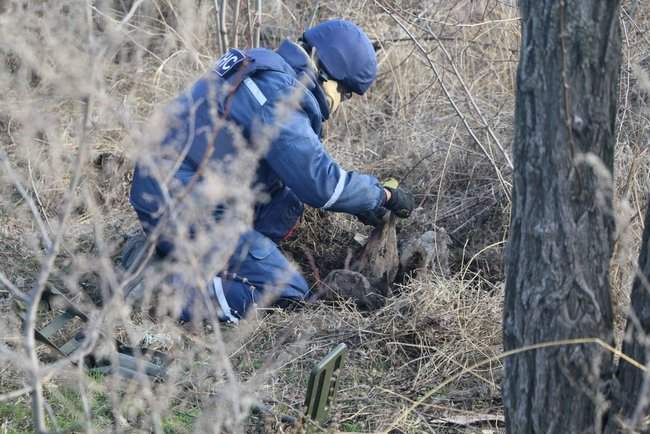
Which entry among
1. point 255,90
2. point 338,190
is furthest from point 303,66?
point 338,190

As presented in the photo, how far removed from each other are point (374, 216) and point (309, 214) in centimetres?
53

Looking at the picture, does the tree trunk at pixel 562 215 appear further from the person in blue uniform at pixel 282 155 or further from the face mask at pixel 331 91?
the face mask at pixel 331 91

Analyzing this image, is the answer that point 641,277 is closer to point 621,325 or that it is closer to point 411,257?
point 621,325

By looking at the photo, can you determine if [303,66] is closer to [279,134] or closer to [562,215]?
[279,134]

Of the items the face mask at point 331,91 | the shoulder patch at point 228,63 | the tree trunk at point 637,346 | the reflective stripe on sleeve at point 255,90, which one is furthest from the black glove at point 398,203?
the tree trunk at point 637,346

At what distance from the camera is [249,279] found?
443 cm

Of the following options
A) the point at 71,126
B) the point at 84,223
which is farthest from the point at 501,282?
the point at 71,126

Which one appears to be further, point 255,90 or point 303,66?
point 303,66

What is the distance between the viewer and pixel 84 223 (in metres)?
5.31

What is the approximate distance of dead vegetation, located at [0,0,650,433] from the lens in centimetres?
257

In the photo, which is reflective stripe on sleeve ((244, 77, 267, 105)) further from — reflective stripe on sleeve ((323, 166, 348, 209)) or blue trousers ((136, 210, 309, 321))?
blue trousers ((136, 210, 309, 321))

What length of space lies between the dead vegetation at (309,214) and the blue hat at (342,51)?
0.39m

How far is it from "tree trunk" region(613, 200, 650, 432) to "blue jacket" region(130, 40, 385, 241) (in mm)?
1957

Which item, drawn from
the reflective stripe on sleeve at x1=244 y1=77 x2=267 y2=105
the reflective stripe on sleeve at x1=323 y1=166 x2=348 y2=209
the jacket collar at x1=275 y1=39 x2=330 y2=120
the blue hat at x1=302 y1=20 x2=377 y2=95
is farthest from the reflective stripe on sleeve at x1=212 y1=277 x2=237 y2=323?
the blue hat at x1=302 y1=20 x2=377 y2=95
